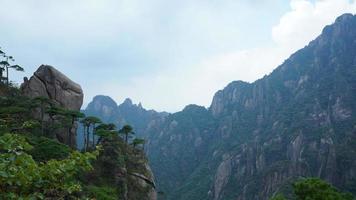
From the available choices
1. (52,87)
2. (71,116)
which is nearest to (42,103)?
(71,116)

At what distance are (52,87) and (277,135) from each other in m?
106

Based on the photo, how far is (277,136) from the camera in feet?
473

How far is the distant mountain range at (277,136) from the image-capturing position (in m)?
118

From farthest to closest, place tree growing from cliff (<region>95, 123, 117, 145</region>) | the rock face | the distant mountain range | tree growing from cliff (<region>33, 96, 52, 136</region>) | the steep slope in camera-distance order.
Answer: the steep slope < the distant mountain range < the rock face < tree growing from cliff (<region>95, 123, 117, 145</region>) < tree growing from cliff (<region>33, 96, 52, 136</region>)

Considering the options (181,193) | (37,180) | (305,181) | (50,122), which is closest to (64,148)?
(50,122)

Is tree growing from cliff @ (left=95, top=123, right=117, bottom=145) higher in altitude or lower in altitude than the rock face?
lower

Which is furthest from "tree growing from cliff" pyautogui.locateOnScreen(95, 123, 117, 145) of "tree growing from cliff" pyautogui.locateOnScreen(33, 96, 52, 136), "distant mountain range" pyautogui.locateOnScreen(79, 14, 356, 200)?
"distant mountain range" pyautogui.locateOnScreen(79, 14, 356, 200)

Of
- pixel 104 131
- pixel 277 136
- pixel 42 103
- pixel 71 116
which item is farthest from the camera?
pixel 277 136

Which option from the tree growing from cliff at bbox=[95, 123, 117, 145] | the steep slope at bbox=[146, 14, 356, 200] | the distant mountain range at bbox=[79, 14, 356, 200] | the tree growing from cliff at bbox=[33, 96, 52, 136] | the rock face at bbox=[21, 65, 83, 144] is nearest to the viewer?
the tree growing from cliff at bbox=[33, 96, 52, 136]

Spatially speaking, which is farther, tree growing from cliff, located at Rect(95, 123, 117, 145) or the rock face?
the rock face

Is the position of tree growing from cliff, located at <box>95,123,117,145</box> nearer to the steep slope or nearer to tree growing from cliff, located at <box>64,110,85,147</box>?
tree growing from cliff, located at <box>64,110,85,147</box>

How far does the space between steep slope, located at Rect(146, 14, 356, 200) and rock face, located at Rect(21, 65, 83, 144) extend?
205 ft

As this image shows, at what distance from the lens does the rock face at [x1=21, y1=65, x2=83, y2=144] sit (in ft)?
172

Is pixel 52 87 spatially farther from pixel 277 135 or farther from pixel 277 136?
pixel 277 135
